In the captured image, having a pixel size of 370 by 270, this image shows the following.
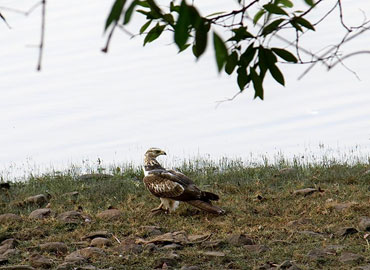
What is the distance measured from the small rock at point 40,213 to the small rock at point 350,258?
143 inches

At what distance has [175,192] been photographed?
870 cm

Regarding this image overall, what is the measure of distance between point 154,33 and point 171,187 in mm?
4570

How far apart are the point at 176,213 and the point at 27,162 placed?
4341 mm

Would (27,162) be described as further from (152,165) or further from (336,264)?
(336,264)

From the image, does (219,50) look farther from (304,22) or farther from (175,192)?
(175,192)

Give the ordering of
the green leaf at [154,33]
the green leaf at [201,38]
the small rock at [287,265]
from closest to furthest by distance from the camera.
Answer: the green leaf at [201,38]
the green leaf at [154,33]
the small rock at [287,265]

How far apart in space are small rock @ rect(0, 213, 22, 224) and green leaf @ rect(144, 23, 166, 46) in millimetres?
4810

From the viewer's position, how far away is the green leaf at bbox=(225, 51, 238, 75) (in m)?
3.88

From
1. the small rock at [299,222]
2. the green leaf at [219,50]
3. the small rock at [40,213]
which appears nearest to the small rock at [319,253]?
the small rock at [299,222]

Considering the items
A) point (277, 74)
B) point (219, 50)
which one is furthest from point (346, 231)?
point (219, 50)

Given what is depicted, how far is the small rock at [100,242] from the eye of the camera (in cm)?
752

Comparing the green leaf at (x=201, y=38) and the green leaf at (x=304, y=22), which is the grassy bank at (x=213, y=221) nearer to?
the green leaf at (x=304, y=22)

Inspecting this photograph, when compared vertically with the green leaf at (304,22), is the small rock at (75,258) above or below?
below

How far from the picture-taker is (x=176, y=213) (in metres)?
8.88
